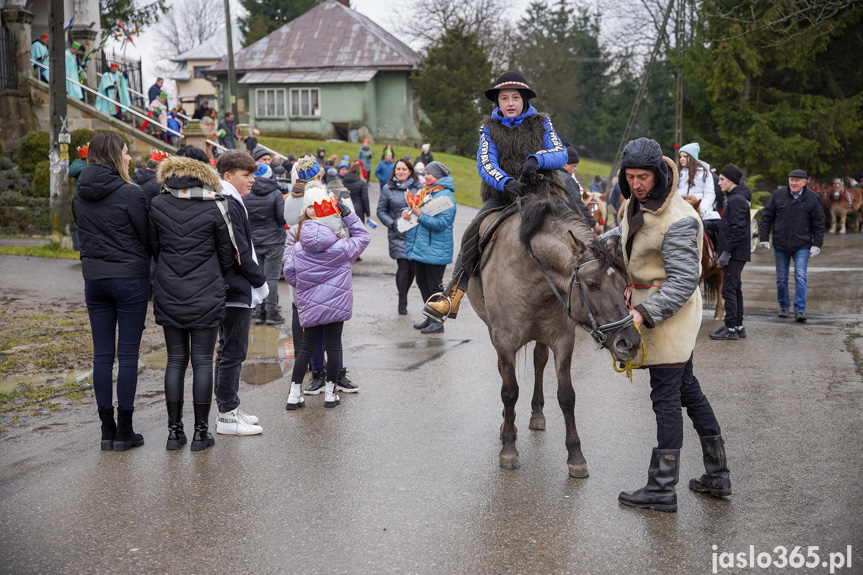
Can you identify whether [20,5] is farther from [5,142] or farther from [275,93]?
[275,93]

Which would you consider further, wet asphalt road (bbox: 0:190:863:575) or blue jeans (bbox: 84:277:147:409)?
blue jeans (bbox: 84:277:147:409)

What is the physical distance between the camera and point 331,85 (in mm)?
45344

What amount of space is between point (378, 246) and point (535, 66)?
137 feet

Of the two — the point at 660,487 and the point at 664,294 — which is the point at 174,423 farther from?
the point at 664,294

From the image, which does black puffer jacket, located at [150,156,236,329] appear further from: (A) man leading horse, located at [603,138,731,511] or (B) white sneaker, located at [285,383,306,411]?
(A) man leading horse, located at [603,138,731,511]

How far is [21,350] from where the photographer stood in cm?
919

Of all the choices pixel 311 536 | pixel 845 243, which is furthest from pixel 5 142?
→ pixel 845 243

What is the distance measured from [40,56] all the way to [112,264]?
20.4 meters

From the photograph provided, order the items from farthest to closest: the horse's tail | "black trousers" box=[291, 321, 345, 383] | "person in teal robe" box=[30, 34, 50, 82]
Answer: "person in teal robe" box=[30, 34, 50, 82]
the horse's tail
"black trousers" box=[291, 321, 345, 383]

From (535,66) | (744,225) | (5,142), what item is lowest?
(744,225)

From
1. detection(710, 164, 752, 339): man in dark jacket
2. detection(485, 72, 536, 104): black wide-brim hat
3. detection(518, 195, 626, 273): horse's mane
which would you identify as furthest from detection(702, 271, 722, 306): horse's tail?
detection(518, 195, 626, 273): horse's mane

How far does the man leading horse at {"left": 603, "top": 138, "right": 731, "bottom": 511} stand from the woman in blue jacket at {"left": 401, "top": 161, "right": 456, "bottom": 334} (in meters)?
6.13

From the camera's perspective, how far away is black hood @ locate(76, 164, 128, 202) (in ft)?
19.5

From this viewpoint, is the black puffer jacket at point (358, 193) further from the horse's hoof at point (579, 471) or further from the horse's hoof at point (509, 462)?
the horse's hoof at point (579, 471)
